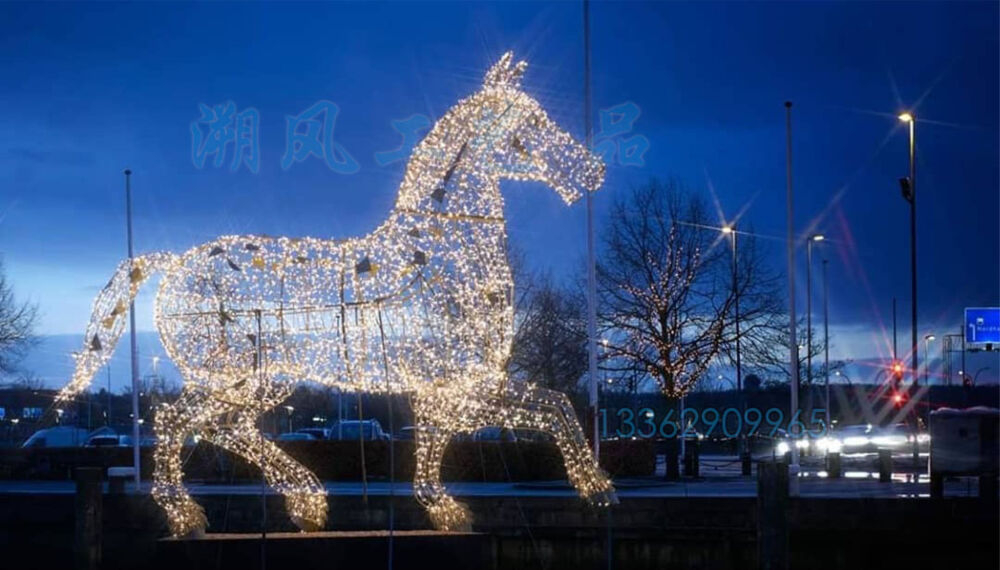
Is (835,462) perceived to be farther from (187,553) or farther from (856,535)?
(187,553)

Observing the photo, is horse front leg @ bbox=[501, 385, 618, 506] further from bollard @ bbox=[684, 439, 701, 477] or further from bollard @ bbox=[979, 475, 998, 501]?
bollard @ bbox=[684, 439, 701, 477]

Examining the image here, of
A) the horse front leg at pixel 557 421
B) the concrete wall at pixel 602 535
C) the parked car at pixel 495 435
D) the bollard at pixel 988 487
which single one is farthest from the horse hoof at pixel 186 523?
the parked car at pixel 495 435

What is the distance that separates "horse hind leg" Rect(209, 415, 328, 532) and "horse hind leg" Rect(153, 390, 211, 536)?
0.46 m

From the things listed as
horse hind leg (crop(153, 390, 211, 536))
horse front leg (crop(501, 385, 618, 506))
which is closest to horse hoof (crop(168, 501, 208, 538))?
horse hind leg (crop(153, 390, 211, 536))

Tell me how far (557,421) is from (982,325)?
80.5 ft

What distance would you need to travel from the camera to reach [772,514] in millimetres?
14789

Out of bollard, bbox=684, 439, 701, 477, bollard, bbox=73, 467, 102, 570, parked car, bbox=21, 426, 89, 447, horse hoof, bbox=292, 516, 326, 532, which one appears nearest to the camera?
horse hoof, bbox=292, 516, 326, 532

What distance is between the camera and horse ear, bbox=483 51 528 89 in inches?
593

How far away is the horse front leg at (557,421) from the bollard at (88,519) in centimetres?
676

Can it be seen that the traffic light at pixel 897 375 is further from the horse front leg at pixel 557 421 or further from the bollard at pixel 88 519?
the bollard at pixel 88 519

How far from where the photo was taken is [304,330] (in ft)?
50.0

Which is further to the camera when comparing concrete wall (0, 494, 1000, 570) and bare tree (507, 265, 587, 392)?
bare tree (507, 265, 587, 392)

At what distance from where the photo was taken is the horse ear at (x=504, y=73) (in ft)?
49.4

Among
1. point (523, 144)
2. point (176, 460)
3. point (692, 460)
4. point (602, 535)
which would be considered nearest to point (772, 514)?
point (602, 535)
